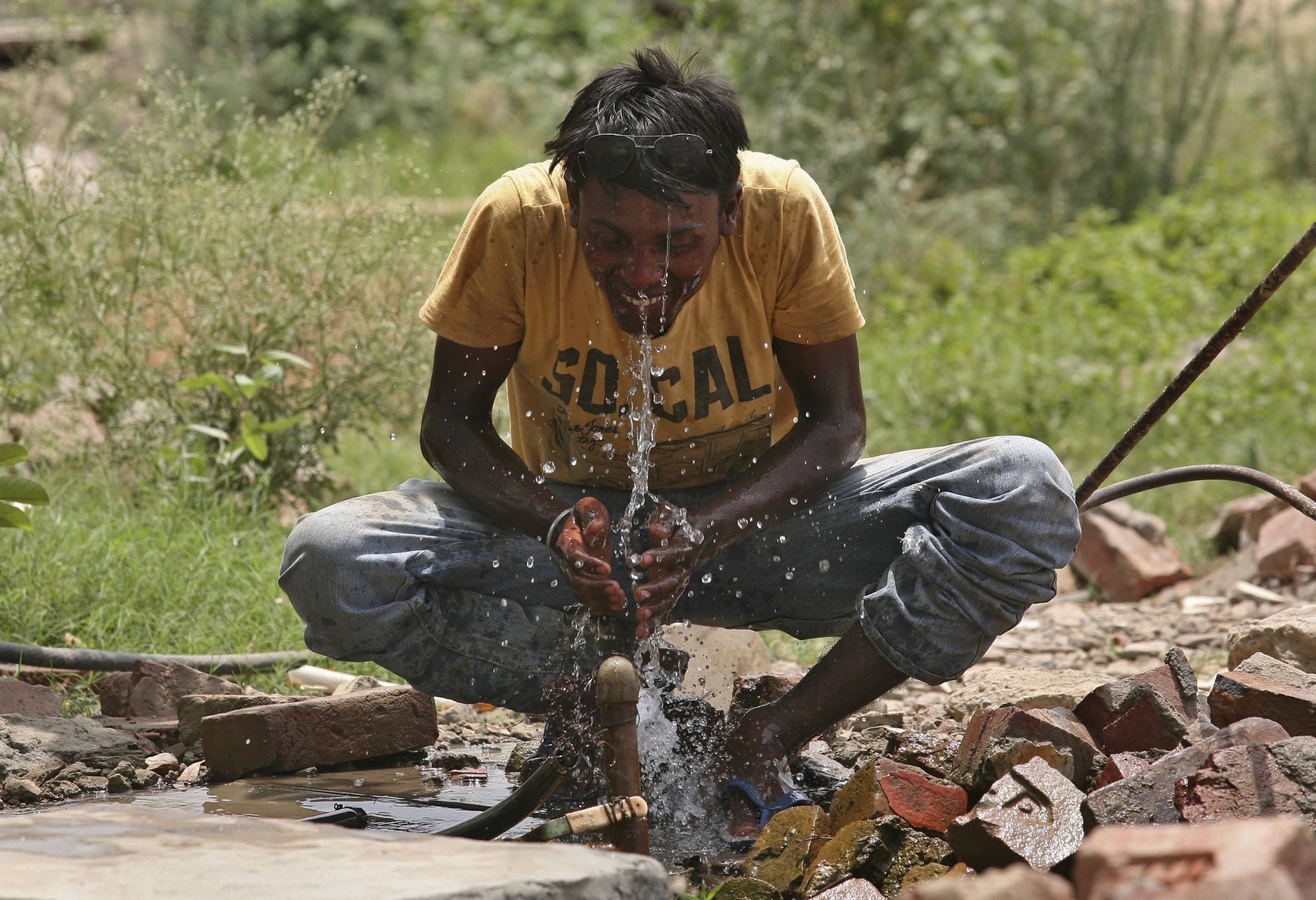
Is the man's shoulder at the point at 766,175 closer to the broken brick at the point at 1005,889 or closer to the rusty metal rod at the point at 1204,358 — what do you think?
the rusty metal rod at the point at 1204,358

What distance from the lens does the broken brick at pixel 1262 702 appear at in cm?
252

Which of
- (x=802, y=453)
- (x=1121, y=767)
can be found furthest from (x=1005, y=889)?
(x=802, y=453)

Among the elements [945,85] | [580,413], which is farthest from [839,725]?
[945,85]

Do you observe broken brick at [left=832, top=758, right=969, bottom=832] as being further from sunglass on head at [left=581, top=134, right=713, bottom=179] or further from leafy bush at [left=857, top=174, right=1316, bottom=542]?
leafy bush at [left=857, top=174, right=1316, bottom=542]

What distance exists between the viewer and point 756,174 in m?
2.81

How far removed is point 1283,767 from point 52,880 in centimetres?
180

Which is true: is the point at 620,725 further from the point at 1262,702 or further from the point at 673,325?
the point at 1262,702

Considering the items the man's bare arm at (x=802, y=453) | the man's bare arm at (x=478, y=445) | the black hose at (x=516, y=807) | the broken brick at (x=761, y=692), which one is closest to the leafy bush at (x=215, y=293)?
the man's bare arm at (x=478, y=445)

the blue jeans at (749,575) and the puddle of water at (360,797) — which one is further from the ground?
the blue jeans at (749,575)

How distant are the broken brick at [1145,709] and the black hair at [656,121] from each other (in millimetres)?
1259

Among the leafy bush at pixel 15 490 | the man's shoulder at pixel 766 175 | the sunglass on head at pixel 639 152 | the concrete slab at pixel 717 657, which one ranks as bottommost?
the concrete slab at pixel 717 657

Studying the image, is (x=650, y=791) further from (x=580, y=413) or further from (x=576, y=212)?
(x=576, y=212)

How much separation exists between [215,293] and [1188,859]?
3.98 meters

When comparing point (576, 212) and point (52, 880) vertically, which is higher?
point (576, 212)
